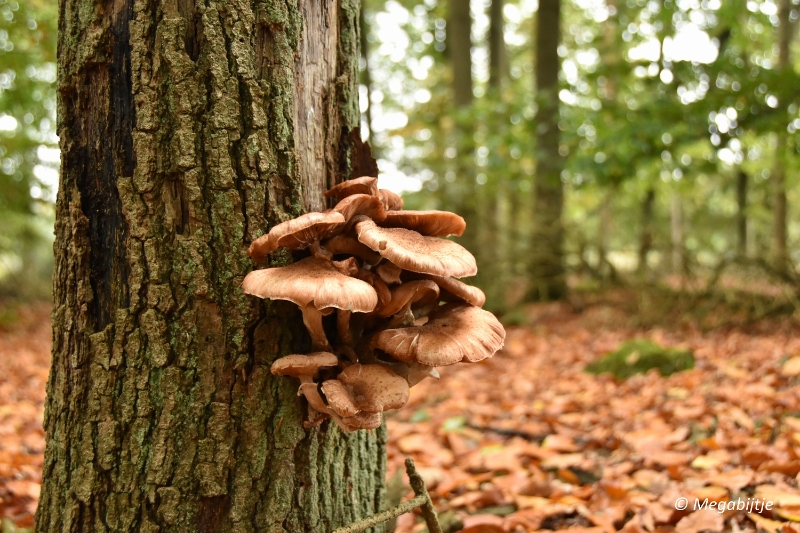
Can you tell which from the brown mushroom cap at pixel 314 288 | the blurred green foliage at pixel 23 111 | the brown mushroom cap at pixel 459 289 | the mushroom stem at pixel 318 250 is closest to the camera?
the brown mushroom cap at pixel 314 288

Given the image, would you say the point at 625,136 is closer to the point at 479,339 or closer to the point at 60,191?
the point at 479,339

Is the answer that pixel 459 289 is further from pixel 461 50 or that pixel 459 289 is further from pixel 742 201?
pixel 742 201

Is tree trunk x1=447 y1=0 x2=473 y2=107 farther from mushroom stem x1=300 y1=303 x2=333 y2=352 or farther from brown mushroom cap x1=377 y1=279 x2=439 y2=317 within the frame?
mushroom stem x1=300 y1=303 x2=333 y2=352

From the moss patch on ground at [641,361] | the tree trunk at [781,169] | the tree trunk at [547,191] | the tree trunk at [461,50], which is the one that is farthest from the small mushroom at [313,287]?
the tree trunk at [781,169]

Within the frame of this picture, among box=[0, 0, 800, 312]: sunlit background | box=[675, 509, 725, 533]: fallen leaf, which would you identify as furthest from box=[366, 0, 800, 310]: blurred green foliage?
box=[675, 509, 725, 533]: fallen leaf

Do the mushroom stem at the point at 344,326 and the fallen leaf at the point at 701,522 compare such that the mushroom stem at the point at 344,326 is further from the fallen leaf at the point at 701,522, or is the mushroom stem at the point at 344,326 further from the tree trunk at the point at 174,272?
the fallen leaf at the point at 701,522

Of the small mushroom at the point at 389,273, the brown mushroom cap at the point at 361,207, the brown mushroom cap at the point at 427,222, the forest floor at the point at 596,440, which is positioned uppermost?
the brown mushroom cap at the point at 361,207

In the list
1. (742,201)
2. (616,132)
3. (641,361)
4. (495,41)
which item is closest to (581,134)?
(616,132)
